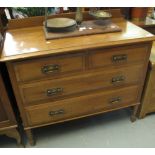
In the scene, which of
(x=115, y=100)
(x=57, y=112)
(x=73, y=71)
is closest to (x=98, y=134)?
(x=115, y=100)

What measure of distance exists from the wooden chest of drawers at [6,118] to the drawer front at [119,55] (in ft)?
1.84

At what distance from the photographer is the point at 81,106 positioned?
54.5 inches

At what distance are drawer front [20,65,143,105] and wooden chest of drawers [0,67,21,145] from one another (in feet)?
0.34

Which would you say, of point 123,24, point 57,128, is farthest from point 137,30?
point 57,128

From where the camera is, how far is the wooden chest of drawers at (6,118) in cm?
117

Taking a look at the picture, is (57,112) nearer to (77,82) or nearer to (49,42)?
(77,82)

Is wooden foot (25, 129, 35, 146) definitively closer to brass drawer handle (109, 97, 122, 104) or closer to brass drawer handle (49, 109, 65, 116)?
brass drawer handle (49, 109, 65, 116)

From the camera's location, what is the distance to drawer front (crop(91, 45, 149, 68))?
120cm

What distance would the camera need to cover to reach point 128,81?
4.54ft

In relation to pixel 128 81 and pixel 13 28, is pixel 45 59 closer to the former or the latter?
pixel 13 28

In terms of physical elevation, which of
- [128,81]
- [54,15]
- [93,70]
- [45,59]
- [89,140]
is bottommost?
[89,140]

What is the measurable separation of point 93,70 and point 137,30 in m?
0.41

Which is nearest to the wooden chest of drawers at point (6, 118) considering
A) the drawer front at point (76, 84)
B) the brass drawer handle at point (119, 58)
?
the drawer front at point (76, 84)

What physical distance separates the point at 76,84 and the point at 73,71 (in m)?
0.10
